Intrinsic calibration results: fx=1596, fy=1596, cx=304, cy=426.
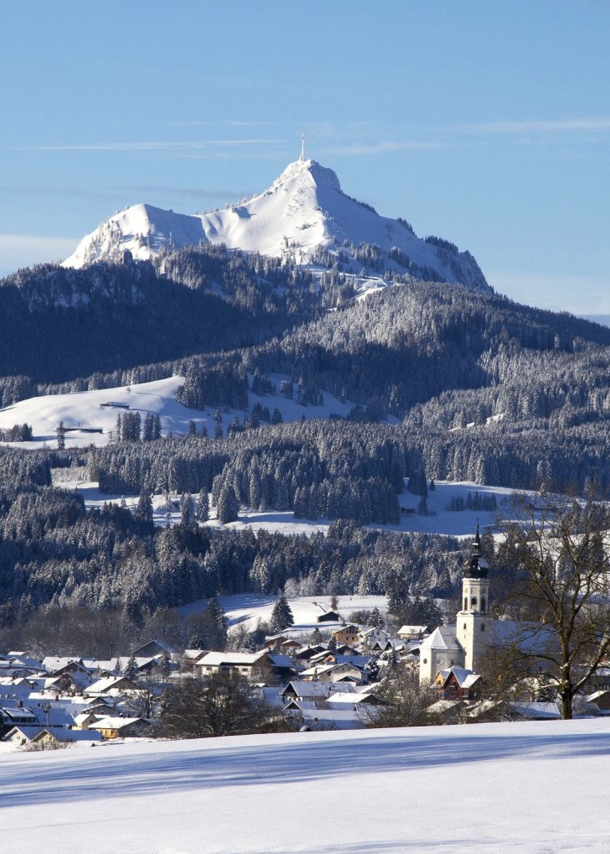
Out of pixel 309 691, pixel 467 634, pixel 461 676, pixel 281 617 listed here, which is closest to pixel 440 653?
pixel 467 634

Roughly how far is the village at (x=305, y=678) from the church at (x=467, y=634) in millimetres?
95

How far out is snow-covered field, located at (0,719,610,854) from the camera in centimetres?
1670

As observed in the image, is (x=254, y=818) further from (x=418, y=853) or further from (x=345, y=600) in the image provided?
(x=345, y=600)

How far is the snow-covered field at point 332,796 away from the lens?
→ 16.7 meters

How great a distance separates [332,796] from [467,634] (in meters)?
107

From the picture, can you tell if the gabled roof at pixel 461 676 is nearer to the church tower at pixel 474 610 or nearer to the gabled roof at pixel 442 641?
the gabled roof at pixel 442 641

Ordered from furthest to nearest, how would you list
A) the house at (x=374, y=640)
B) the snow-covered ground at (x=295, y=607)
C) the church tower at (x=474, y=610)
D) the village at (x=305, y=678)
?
the snow-covered ground at (x=295, y=607) < the house at (x=374, y=640) < the church tower at (x=474, y=610) < the village at (x=305, y=678)

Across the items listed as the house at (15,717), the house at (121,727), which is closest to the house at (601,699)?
the house at (121,727)

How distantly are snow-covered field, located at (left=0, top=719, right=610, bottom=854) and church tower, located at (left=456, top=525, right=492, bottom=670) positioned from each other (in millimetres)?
96904

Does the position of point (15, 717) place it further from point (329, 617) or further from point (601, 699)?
point (329, 617)

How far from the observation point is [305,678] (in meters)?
125

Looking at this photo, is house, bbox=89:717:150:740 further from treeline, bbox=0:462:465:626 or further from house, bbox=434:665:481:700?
treeline, bbox=0:462:465:626

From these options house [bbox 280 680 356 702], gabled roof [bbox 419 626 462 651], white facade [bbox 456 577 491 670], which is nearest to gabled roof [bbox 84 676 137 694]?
house [bbox 280 680 356 702]

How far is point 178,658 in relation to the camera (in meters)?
143
